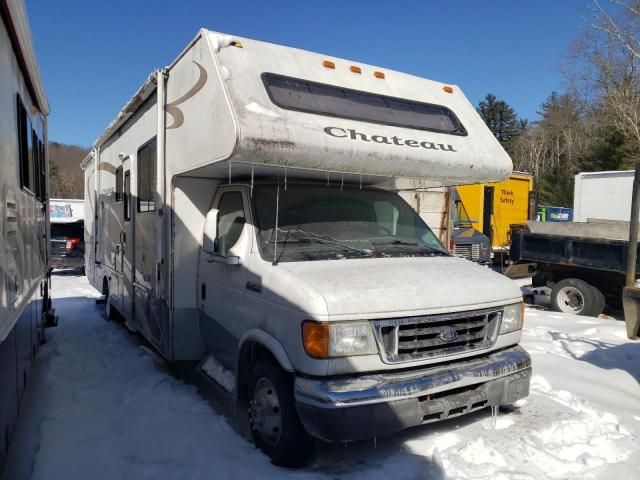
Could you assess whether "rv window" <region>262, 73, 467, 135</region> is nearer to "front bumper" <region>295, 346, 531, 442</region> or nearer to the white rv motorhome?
the white rv motorhome

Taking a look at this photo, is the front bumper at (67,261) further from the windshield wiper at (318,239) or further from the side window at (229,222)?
the windshield wiper at (318,239)

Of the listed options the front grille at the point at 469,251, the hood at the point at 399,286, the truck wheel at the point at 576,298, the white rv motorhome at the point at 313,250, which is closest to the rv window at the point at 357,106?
the white rv motorhome at the point at 313,250

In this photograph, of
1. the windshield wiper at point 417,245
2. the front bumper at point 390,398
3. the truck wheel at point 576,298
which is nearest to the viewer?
the front bumper at point 390,398

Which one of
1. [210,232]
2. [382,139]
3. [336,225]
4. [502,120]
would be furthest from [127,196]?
[502,120]

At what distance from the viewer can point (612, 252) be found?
8.66m

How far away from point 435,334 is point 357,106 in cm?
198

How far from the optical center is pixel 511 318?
4000 mm

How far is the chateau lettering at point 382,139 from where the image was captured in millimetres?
3928

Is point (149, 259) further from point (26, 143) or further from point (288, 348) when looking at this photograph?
point (288, 348)

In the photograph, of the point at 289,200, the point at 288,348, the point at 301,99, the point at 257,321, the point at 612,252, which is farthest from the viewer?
the point at 612,252

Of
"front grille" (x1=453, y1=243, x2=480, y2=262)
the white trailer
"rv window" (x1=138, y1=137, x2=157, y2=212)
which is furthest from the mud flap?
the white trailer

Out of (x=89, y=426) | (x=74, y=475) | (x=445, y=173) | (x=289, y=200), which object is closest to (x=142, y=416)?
(x=89, y=426)

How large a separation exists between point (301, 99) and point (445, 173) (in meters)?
1.41

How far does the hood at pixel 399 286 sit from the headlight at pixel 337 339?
0.23 ft
